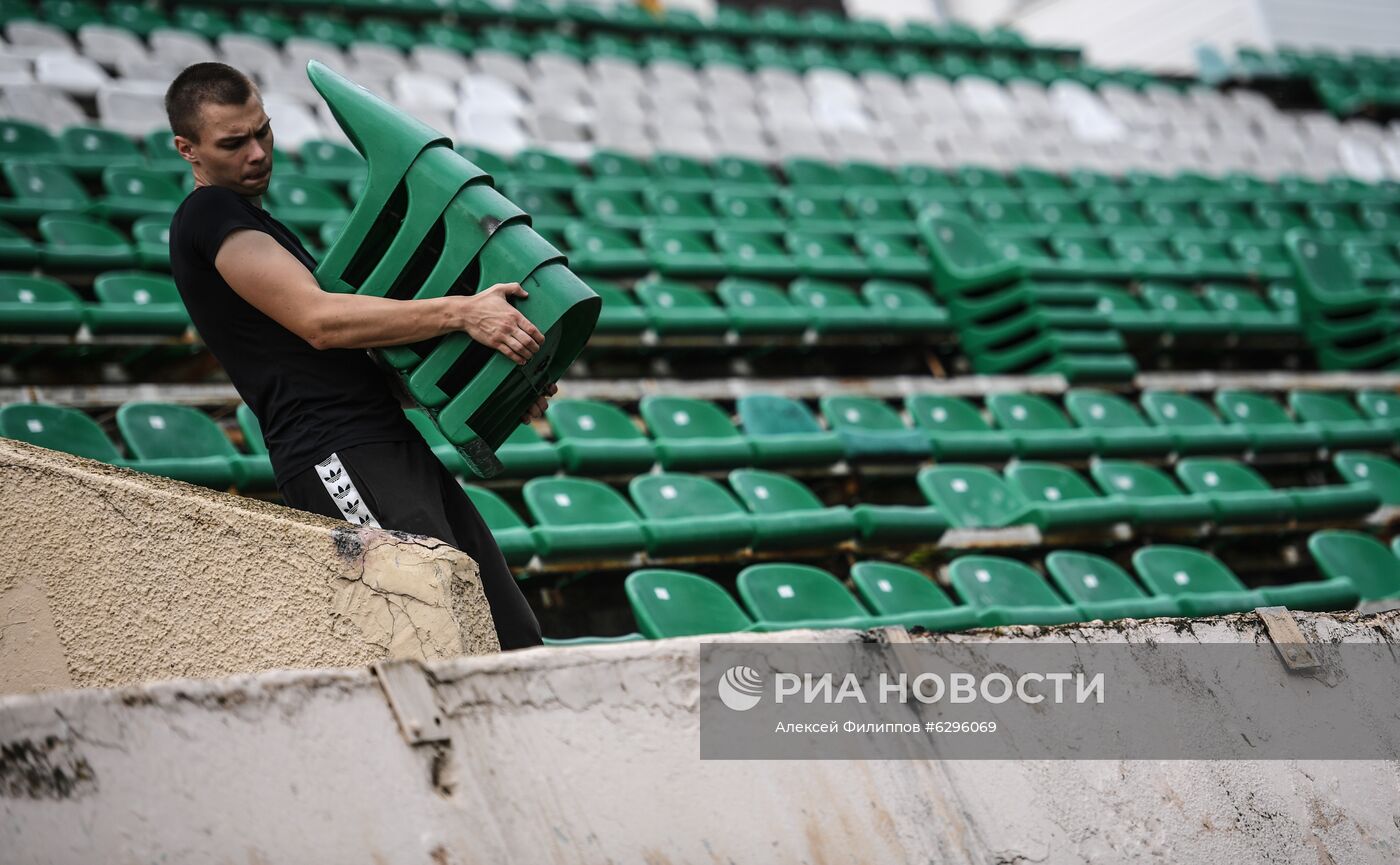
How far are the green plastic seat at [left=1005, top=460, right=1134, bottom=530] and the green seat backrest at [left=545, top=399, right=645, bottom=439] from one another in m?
1.44

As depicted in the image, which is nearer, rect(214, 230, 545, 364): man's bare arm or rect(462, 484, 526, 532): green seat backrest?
rect(214, 230, 545, 364): man's bare arm

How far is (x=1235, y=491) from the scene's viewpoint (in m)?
5.24

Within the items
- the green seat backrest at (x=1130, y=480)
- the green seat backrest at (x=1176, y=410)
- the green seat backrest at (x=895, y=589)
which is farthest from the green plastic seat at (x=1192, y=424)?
the green seat backrest at (x=895, y=589)

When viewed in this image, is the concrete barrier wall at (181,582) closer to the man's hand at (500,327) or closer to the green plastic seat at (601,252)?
the man's hand at (500,327)

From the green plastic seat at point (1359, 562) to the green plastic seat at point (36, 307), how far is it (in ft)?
14.5

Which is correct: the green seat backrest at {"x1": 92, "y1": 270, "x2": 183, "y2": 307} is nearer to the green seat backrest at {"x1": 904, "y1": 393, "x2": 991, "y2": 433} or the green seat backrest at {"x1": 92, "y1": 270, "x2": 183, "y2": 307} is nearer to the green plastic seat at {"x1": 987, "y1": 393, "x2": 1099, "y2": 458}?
the green seat backrest at {"x1": 904, "y1": 393, "x2": 991, "y2": 433}

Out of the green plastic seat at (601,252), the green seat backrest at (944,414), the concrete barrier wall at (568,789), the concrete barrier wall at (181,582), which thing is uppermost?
the green plastic seat at (601,252)

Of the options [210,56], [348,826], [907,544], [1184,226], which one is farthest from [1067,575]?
[210,56]

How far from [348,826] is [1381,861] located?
1.63m

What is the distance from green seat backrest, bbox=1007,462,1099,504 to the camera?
486 cm

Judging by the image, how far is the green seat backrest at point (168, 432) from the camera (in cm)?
371

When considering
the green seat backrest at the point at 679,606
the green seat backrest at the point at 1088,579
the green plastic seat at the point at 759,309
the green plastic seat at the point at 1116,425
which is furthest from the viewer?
the green plastic seat at the point at 759,309

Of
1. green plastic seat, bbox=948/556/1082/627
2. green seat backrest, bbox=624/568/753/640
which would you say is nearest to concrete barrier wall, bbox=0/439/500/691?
green seat backrest, bbox=624/568/753/640

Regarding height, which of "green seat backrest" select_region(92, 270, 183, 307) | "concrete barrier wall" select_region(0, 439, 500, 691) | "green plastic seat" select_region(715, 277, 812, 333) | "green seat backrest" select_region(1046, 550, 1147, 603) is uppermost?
"green plastic seat" select_region(715, 277, 812, 333)
